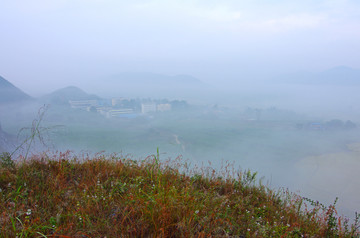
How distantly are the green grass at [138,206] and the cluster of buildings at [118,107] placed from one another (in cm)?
2425

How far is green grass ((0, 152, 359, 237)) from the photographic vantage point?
174 cm

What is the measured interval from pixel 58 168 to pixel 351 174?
2129cm

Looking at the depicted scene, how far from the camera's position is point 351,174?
16.4 meters

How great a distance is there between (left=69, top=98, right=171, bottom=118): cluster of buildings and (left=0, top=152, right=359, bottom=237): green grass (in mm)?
24247

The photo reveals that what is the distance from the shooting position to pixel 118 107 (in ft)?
96.8

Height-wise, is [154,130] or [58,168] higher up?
[58,168]

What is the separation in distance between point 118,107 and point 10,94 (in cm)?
1408

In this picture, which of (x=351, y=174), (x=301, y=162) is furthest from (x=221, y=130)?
(x=351, y=174)

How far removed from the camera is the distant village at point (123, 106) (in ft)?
85.2

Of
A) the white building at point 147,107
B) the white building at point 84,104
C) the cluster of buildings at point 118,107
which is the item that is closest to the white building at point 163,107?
the cluster of buildings at point 118,107

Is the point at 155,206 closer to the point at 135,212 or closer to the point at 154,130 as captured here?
the point at 135,212

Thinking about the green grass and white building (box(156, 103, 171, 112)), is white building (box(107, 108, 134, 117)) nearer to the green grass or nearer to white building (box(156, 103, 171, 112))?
white building (box(156, 103, 171, 112))

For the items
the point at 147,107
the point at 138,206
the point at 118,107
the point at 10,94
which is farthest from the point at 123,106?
the point at 138,206

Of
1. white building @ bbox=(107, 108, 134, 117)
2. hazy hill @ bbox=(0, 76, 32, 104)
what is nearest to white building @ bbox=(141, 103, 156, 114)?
white building @ bbox=(107, 108, 134, 117)
